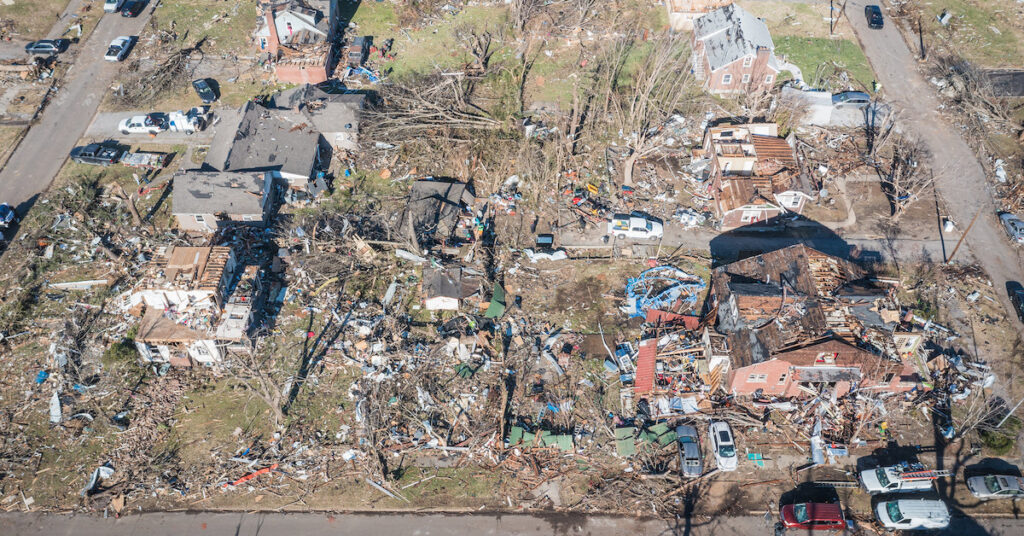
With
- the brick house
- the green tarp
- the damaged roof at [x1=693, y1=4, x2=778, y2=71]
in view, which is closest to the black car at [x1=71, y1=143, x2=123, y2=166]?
the green tarp

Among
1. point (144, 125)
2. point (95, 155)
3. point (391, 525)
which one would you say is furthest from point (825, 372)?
point (95, 155)

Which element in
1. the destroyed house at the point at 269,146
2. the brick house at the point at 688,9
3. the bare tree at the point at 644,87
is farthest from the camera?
the brick house at the point at 688,9

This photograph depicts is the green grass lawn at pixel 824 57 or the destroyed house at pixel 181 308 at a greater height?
the green grass lawn at pixel 824 57

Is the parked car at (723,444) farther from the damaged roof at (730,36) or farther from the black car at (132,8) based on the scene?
the black car at (132,8)

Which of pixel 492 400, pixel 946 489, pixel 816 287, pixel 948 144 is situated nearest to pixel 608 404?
pixel 492 400

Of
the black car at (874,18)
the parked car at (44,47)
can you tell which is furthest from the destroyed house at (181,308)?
the black car at (874,18)

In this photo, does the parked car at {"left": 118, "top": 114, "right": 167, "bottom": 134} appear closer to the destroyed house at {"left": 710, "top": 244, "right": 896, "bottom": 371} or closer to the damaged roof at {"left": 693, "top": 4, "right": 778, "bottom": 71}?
the destroyed house at {"left": 710, "top": 244, "right": 896, "bottom": 371}
